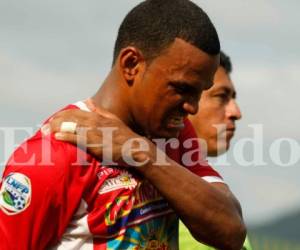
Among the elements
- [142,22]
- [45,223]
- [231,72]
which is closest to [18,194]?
[45,223]

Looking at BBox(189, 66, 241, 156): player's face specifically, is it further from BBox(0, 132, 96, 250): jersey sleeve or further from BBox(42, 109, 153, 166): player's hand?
BBox(0, 132, 96, 250): jersey sleeve

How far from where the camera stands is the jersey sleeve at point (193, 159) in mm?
5422

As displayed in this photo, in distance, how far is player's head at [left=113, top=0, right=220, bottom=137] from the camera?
492cm

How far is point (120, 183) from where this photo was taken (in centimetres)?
484

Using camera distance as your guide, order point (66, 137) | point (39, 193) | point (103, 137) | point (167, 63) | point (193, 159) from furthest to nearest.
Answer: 1. point (193, 159)
2. point (167, 63)
3. point (103, 137)
4. point (66, 137)
5. point (39, 193)

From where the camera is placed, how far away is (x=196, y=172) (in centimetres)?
545

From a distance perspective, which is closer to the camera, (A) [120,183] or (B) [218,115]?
(A) [120,183]

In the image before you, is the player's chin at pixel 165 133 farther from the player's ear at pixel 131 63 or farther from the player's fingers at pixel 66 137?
the player's fingers at pixel 66 137

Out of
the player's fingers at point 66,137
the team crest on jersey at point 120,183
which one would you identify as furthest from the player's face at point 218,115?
the player's fingers at point 66,137

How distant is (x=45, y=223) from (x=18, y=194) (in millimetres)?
168

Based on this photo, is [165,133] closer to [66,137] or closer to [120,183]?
[120,183]

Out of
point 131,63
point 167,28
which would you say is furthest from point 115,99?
point 167,28

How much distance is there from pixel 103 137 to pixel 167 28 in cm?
59

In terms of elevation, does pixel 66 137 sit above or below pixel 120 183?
above
